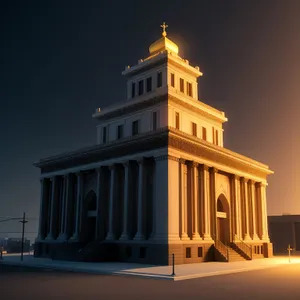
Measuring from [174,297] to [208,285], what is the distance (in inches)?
200

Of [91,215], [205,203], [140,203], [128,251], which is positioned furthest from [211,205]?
Result: [91,215]

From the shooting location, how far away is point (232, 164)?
50344mm

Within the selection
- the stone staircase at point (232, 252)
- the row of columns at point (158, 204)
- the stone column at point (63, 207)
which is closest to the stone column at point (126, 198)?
the row of columns at point (158, 204)

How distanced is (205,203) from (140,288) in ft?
79.2

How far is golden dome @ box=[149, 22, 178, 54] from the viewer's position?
5191cm

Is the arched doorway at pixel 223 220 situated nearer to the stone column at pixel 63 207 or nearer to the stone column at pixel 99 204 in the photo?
the stone column at pixel 99 204

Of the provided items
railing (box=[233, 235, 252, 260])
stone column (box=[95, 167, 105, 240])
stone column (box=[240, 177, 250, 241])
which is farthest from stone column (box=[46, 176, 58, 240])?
stone column (box=[240, 177, 250, 241])

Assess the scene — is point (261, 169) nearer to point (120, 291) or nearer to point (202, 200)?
point (202, 200)

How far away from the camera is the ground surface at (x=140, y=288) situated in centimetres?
1811

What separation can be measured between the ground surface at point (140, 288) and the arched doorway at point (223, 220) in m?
21.7

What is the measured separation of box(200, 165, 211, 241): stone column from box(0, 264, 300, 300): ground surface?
16.8 meters

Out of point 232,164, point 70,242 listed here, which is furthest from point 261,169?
point 70,242

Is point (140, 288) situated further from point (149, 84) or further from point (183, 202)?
point (149, 84)

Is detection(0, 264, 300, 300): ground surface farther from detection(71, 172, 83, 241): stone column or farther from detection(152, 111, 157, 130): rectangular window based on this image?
detection(152, 111, 157, 130): rectangular window
